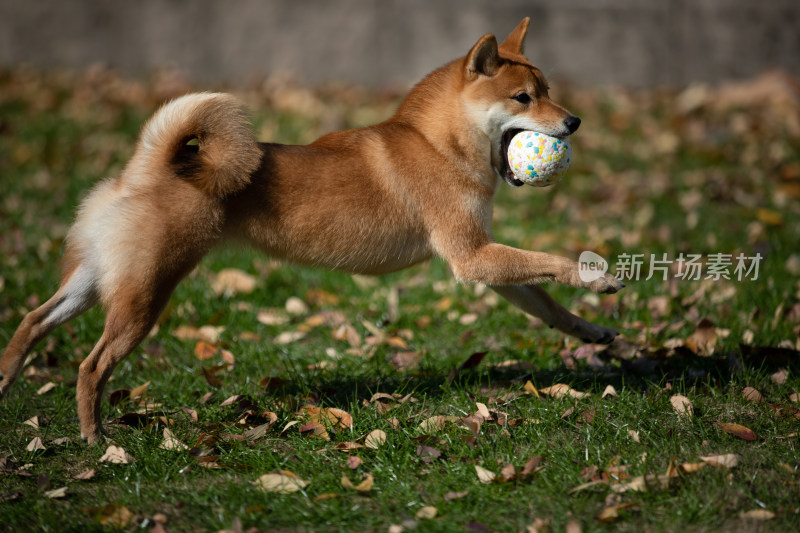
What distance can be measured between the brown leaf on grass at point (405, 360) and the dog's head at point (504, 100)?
1174 mm

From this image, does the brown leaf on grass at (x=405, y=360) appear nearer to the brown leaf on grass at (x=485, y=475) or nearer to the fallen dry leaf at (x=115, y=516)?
the brown leaf on grass at (x=485, y=475)

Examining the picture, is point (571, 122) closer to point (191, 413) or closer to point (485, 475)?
point (485, 475)

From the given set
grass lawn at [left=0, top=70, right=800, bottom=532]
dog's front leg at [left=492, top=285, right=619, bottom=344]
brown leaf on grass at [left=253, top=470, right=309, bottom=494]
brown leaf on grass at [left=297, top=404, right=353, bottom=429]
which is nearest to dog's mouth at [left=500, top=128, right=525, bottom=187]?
dog's front leg at [left=492, top=285, right=619, bottom=344]

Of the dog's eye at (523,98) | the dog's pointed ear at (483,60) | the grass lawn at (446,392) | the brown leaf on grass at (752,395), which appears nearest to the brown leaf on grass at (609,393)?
the grass lawn at (446,392)

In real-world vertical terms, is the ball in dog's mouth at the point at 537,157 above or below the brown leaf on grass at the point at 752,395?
above

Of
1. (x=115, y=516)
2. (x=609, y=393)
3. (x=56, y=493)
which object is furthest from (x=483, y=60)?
(x=56, y=493)

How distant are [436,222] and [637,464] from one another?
1.47 metres

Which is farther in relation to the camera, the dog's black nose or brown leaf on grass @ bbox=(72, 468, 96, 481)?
the dog's black nose

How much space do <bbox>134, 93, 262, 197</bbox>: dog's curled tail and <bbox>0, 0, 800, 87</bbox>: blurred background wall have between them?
267 inches

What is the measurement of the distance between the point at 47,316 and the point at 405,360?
1871mm

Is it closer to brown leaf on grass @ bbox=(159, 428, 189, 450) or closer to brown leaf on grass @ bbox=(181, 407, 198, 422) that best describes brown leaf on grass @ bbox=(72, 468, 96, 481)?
brown leaf on grass @ bbox=(159, 428, 189, 450)

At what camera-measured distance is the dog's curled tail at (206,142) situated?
3432 mm

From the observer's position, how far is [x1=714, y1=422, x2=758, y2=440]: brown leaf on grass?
316 centimetres

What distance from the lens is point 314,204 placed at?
3.62 metres
